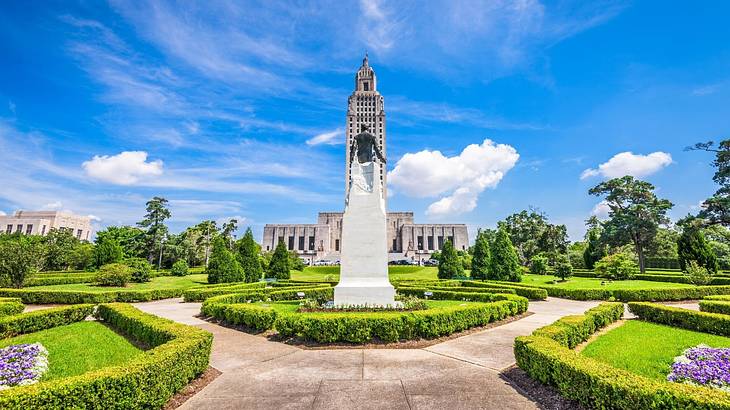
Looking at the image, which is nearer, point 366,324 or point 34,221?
point 366,324

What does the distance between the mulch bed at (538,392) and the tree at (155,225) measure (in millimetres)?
55306

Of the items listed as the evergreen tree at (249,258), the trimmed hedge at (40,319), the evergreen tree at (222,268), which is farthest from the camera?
the evergreen tree at (249,258)

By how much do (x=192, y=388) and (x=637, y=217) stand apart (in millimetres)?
47006

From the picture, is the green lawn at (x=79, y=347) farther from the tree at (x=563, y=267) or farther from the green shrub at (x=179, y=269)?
the tree at (x=563, y=267)

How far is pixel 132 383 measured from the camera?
16.4 ft

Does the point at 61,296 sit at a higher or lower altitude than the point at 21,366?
lower

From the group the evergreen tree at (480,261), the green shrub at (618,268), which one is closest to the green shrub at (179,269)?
the evergreen tree at (480,261)

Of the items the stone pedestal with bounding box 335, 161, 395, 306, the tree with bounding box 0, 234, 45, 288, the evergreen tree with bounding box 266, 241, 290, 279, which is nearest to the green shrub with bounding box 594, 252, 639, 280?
the stone pedestal with bounding box 335, 161, 395, 306

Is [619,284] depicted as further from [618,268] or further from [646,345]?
[646,345]

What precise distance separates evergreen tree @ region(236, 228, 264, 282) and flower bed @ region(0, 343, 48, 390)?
23.6 metres

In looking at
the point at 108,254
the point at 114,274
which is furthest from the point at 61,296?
the point at 108,254

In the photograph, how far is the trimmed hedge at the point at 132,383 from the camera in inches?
168

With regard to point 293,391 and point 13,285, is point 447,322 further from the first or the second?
point 13,285

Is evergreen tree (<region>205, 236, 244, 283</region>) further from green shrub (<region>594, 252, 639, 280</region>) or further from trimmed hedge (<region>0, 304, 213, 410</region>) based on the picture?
green shrub (<region>594, 252, 639, 280</region>)
